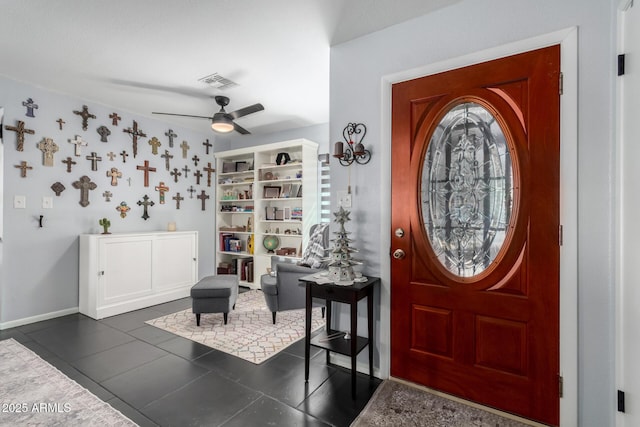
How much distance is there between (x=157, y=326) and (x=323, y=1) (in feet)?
10.9

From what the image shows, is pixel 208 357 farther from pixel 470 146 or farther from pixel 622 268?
pixel 622 268

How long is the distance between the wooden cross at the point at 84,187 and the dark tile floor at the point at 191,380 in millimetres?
1450

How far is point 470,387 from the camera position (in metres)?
1.87

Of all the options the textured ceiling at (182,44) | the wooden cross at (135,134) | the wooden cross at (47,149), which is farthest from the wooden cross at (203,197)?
the wooden cross at (47,149)

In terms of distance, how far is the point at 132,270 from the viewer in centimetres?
370

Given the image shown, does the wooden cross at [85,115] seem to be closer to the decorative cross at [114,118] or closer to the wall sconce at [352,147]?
the decorative cross at [114,118]

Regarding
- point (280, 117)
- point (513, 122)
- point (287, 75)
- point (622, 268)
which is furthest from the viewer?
point (280, 117)

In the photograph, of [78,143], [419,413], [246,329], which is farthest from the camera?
[78,143]

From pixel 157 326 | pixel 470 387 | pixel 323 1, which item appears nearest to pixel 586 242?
pixel 470 387

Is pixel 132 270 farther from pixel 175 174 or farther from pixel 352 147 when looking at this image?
pixel 352 147

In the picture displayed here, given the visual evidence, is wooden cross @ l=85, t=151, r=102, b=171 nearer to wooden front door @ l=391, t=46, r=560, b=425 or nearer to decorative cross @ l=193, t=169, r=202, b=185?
decorative cross @ l=193, t=169, r=202, b=185

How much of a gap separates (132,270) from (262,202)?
1990 millimetres

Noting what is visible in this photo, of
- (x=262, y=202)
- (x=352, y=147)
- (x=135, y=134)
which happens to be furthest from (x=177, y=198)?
(x=352, y=147)

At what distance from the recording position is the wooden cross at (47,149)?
3359 mm
